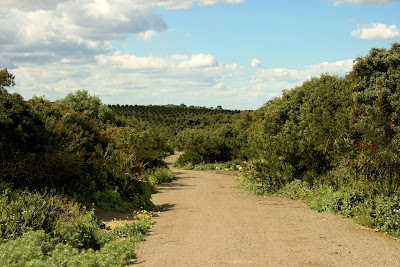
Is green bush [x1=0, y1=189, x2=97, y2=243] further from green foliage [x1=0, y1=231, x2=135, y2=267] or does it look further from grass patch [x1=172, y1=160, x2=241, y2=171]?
grass patch [x1=172, y1=160, x2=241, y2=171]

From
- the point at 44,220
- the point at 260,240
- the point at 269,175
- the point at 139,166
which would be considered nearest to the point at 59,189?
the point at 139,166

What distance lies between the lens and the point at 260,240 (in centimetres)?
941

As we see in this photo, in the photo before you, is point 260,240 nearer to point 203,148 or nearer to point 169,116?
point 203,148

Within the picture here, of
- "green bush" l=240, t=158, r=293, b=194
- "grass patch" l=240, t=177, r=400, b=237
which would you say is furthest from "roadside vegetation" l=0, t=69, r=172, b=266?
"green bush" l=240, t=158, r=293, b=194

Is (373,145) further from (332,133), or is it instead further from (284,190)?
(284,190)

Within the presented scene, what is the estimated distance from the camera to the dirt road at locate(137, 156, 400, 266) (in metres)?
7.80

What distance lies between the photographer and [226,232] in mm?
10391

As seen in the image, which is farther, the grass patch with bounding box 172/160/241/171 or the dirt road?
the grass patch with bounding box 172/160/241/171

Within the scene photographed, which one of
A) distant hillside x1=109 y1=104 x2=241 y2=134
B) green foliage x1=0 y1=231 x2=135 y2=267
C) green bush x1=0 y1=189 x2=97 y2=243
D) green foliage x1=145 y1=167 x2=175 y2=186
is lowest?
green foliage x1=145 y1=167 x2=175 y2=186

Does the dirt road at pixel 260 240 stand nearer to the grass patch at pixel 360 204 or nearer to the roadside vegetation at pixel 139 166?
→ the grass patch at pixel 360 204

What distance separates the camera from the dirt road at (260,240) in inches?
307

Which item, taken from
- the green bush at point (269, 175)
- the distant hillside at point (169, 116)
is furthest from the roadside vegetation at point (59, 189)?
the distant hillside at point (169, 116)

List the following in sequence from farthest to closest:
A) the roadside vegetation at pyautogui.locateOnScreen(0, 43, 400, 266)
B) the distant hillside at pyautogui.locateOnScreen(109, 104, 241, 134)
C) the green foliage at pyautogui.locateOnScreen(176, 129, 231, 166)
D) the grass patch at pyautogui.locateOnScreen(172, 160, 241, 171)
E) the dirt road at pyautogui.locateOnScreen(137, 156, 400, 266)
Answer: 1. the distant hillside at pyautogui.locateOnScreen(109, 104, 241, 134)
2. the green foliage at pyautogui.locateOnScreen(176, 129, 231, 166)
3. the grass patch at pyautogui.locateOnScreen(172, 160, 241, 171)
4. the roadside vegetation at pyautogui.locateOnScreen(0, 43, 400, 266)
5. the dirt road at pyautogui.locateOnScreen(137, 156, 400, 266)

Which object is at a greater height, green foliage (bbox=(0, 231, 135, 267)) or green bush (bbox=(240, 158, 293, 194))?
green foliage (bbox=(0, 231, 135, 267))
